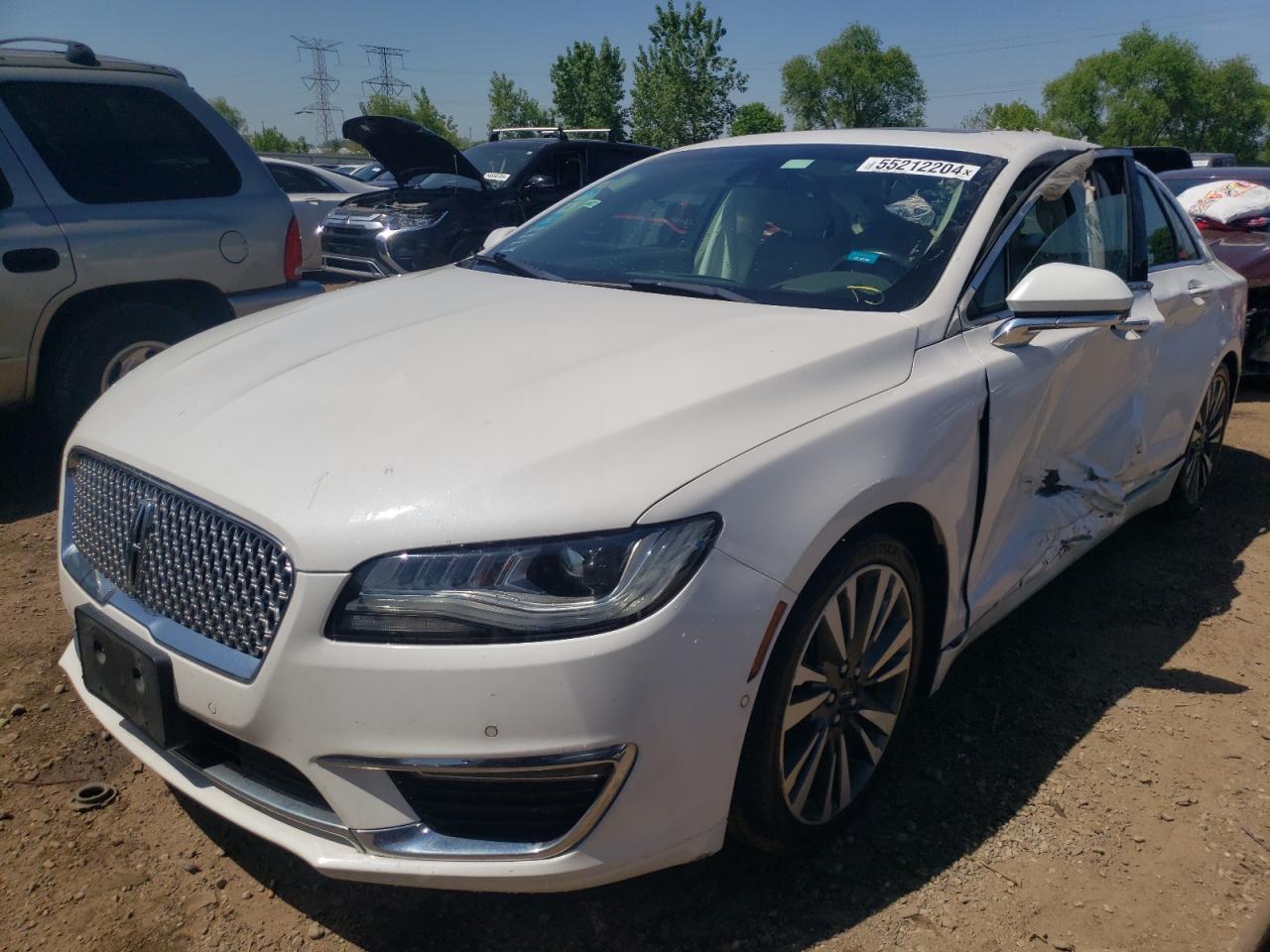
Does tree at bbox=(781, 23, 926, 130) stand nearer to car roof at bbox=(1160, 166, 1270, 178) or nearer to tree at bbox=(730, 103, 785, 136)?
tree at bbox=(730, 103, 785, 136)

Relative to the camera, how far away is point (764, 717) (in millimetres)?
1973

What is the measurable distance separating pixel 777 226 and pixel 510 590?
177cm

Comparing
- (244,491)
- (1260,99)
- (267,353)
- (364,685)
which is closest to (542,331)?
(267,353)

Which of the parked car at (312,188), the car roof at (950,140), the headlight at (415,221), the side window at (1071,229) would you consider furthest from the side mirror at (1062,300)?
the parked car at (312,188)

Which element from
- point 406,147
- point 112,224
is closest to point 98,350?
point 112,224

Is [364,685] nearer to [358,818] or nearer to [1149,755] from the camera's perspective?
[358,818]

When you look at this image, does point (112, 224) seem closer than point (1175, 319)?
No

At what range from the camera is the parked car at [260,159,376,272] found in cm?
1002

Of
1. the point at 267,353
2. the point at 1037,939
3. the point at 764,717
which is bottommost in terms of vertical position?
the point at 1037,939

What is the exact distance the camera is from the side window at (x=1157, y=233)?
3820 mm

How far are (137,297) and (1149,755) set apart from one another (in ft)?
15.1

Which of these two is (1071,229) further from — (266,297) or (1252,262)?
(1252,262)

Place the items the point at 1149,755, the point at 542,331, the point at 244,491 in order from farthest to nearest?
1. the point at 1149,755
2. the point at 542,331
3. the point at 244,491

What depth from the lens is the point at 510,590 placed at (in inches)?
67.6
